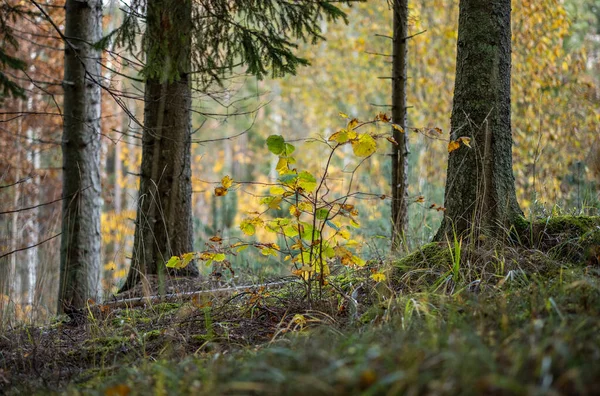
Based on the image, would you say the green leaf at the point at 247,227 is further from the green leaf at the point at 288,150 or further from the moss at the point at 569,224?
the moss at the point at 569,224

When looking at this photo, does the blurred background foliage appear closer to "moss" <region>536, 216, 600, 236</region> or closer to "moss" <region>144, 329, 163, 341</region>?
"moss" <region>536, 216, 600, 236</region>

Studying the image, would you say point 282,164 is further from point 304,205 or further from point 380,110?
point 380,110

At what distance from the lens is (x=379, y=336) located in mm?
2164

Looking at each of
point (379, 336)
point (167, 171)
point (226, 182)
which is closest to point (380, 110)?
point (167, 171)

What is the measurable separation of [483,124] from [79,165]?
11.4ft

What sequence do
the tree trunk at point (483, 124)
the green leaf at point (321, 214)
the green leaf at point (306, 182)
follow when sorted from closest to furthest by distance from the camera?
the green leaf at point (306, 182) < the green leaf at point (321, 214) < the tree trunk at point (483, 124)

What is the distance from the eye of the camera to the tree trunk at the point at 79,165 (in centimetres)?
494

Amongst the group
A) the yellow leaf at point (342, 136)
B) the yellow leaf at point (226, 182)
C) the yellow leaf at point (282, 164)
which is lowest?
the yellow leaf at point (226, 182)

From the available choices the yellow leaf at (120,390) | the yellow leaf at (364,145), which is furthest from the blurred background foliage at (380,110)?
the yellow leaf at (120,390)

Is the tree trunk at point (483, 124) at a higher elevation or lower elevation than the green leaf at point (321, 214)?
higher

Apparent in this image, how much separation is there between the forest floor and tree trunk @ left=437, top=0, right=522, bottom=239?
217mm

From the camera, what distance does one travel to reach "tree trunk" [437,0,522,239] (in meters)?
3.45

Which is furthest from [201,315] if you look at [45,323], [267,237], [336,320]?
[267,237]

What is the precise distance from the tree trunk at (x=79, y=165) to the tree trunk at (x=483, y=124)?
3.15 m
